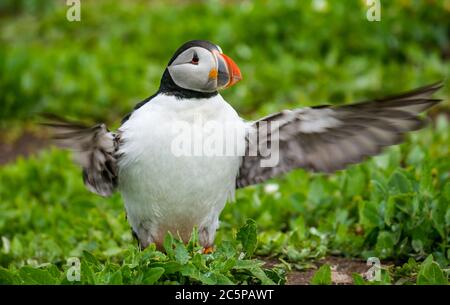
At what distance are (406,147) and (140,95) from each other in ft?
9.69

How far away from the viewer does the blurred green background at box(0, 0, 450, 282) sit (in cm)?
483

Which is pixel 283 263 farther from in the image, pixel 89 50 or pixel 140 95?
pixel 89 50

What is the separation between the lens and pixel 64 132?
13.5 feet

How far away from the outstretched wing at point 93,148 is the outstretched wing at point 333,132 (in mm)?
687

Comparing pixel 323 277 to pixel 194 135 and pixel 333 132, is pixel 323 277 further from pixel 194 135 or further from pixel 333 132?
pixel 194 135

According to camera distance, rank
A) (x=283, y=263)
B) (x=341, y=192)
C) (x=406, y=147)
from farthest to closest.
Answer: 1. (x=406, y=147)
2. (x=341, y=192)
3. (x=283, y=263)

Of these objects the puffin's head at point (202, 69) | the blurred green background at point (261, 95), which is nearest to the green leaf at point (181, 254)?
the blurred green background at point (261, 95)

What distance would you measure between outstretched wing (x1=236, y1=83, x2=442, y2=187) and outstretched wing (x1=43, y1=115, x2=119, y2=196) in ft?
2.25

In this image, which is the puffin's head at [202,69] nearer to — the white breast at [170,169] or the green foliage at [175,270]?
the white breast at [170,169]

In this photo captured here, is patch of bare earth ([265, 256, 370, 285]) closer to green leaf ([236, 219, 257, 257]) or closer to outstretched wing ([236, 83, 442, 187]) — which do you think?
green leaf ([236, 219, 257, 257])

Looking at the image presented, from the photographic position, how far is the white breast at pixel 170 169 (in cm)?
404

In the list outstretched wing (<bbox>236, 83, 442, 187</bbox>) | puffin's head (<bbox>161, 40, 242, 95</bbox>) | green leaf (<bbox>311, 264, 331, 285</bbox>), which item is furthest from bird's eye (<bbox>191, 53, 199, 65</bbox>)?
green leaf (<bbox>311, 264, 331, 285</bbox>)

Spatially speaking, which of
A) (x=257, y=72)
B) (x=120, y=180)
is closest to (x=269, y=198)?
(x=120, y=180)

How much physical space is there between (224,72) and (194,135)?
0.33m
